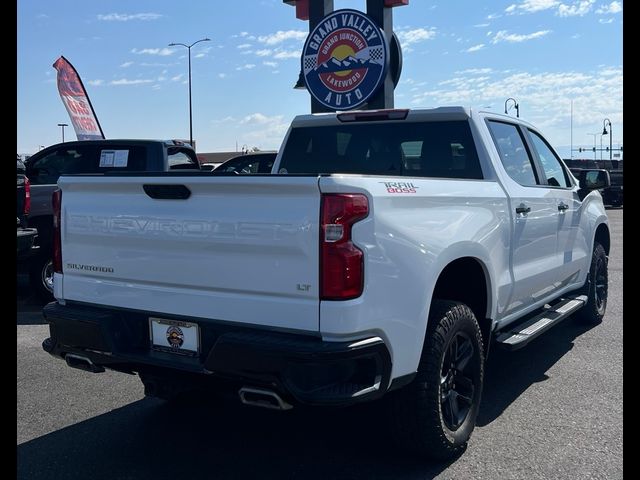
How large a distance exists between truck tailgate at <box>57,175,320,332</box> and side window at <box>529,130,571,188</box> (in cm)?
324

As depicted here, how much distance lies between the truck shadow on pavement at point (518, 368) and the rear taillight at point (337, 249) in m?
1.89

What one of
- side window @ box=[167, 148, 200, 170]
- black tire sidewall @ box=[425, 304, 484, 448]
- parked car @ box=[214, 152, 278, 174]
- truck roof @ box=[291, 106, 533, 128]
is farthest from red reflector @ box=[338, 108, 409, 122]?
parked car @ box=[214, 152, 278, 174]

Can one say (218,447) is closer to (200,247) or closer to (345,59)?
(200,247)

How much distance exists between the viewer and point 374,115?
5016mm

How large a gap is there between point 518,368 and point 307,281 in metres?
3.14

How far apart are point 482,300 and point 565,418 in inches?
37.3

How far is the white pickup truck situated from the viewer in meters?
3.05

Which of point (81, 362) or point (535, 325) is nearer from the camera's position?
point (81, 362)

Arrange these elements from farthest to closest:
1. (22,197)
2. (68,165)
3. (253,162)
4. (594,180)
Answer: (253,162)
(68,165)
(22,197)
(594,180)

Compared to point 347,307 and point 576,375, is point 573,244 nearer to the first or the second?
point 576,375

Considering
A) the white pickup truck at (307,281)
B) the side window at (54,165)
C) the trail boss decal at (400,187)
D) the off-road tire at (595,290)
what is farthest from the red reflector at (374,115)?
the side window at (54,165)

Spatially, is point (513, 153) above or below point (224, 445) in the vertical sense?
above

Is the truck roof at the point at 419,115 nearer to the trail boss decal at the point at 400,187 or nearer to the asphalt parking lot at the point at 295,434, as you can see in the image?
the trail boss decal at the point at 400,187

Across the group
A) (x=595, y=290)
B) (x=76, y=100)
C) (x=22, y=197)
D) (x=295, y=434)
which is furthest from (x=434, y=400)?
(x=76, y=100)
